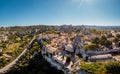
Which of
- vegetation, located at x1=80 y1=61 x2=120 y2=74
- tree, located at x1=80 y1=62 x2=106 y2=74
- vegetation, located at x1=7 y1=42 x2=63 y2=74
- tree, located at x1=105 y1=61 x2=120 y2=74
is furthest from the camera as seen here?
vegetation, located at x1=7 y1=42 x2=63 y2=74

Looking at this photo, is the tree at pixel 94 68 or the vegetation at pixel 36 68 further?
the vegetation at pixel 36 68

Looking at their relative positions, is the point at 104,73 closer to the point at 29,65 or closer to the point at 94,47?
the point at 94,47

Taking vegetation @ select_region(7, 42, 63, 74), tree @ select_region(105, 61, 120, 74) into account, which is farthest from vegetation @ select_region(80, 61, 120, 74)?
vegetation @ select_region(7, 42, 63, 74)

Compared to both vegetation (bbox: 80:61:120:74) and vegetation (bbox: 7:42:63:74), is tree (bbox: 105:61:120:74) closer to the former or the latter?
vegetation (bbox: 80:61:120:74)

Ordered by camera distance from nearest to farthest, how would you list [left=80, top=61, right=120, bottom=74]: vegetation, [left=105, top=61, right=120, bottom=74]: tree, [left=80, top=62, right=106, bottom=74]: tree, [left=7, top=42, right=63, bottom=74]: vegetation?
[left=80, top=62, right=106, bottom=74]: tree → [left=80, top=61, right=120, bottom=74]: vegetation → [left=105, top=61, right=120, bottom=74]: tree → [left=7, top=42, right=63, bottom=74]: vegetation

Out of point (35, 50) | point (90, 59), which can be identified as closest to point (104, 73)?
point (90, 59)

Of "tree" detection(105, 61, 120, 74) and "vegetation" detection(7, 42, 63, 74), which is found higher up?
"tree" detection(105, 61, 120, 74)

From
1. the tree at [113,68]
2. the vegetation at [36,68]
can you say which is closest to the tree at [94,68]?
the tree at [113,68]

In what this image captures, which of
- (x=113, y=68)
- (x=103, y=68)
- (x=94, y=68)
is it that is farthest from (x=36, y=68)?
(x=113, y=68)

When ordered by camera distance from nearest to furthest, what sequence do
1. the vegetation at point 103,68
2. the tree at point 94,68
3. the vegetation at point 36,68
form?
1. the tree at point 94,68
2. the vegetation at point 103,68
3. the vegetation at point 36,68

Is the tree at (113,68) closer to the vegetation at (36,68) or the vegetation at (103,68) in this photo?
the vegetation at (103,68)

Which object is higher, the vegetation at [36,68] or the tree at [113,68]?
the tree at [113,68]

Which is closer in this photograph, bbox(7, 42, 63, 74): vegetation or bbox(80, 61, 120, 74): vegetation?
bbox(80, 61, 120, 74): vegetation
